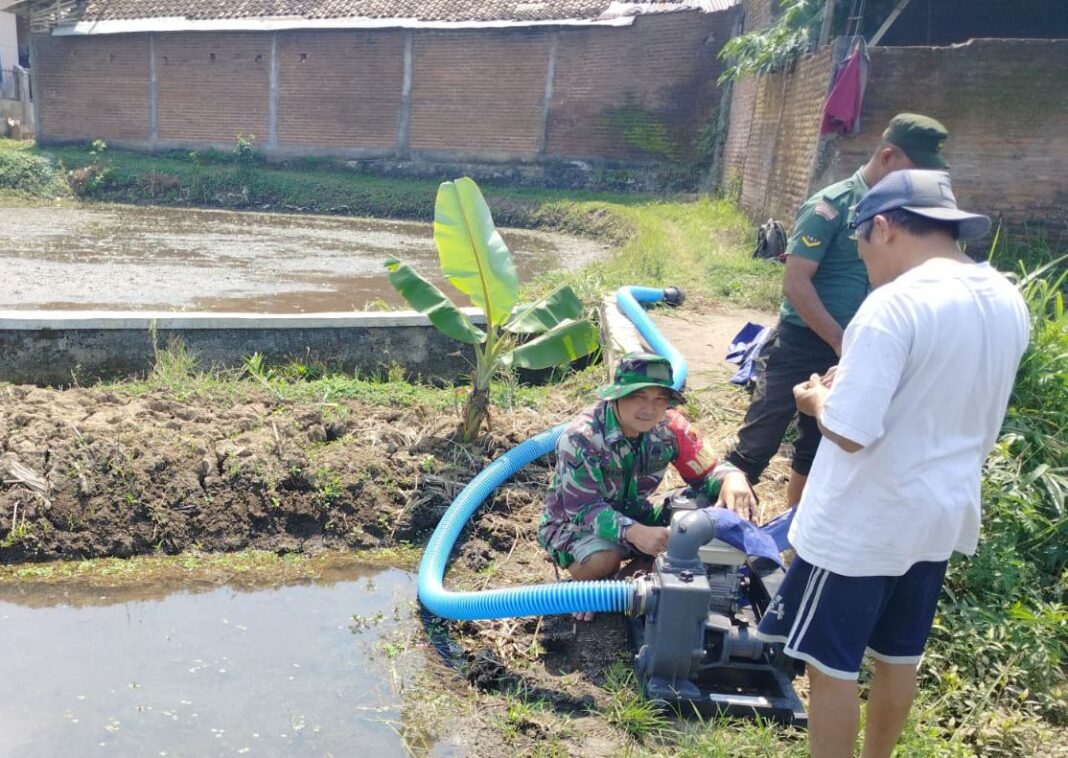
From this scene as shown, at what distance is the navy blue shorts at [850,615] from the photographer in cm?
230

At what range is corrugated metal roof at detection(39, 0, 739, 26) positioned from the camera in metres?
21.3

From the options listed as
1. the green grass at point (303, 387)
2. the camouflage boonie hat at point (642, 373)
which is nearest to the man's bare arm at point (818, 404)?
the camouflage boonie hat at point (642, 373)

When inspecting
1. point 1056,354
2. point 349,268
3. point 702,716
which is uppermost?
point 1056,354

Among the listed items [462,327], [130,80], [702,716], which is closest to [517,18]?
[130,80]

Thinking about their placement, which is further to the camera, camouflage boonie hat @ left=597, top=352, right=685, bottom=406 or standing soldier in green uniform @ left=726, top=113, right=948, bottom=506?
standing soldier in green uniform @ left=726, top=113, right=948, bottom=506

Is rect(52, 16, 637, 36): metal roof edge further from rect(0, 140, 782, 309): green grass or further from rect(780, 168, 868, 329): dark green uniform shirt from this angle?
rect(780, 168, 868, 329): dark green uniform shirt

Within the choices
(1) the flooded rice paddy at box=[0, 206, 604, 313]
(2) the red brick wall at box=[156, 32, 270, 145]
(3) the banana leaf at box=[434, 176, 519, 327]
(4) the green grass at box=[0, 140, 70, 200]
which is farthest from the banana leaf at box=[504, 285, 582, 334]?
(2) the red brick wall at box=[156, 32, 270, 145]

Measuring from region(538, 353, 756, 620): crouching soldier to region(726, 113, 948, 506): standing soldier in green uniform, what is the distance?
520 millimetres

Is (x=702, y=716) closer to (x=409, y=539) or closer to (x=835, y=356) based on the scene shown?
(x=835, y=356)

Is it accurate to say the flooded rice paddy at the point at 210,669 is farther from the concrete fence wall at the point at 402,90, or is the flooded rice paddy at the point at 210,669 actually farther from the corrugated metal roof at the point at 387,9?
the corrugated metal roof at the point at 387,9

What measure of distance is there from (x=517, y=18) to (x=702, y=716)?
21.8 meters

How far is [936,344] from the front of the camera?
2098mm

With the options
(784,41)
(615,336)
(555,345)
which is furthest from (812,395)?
(784,41)

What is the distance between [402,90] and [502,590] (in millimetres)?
22416
